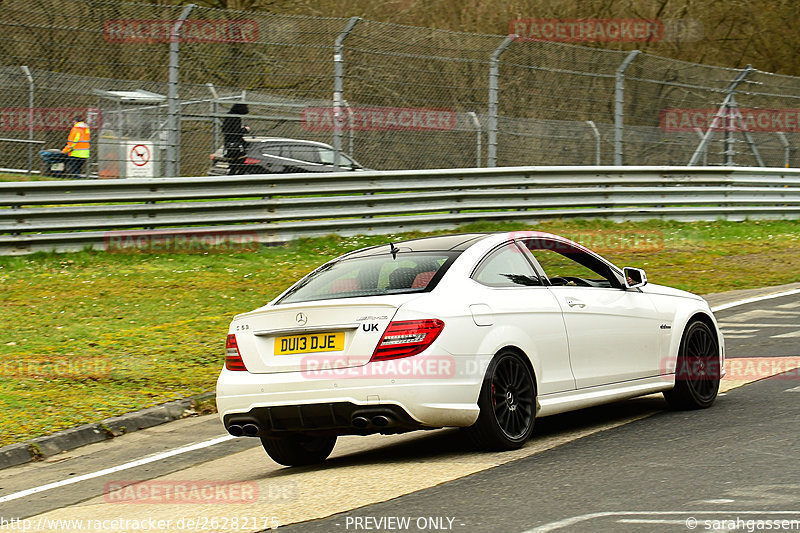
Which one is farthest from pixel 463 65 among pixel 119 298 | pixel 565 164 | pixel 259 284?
pixel 119 298

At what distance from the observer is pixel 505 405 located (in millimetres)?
7020

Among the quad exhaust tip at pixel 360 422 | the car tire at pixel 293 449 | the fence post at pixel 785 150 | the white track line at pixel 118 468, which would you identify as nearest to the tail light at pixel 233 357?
the car tire at pixel 293 449

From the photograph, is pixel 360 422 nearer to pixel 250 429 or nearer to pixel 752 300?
pixel 250 429

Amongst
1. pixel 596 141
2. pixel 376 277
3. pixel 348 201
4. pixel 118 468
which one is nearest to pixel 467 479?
pixel 376 277

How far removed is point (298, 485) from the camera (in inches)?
262

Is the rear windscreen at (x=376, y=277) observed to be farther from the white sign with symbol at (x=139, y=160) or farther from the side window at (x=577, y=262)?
the white sign with symbol at (x=139, y=160)

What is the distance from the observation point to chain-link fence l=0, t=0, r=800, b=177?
1547 cm

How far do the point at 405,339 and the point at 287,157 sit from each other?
11116 mm

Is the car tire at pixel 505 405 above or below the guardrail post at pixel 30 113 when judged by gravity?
below

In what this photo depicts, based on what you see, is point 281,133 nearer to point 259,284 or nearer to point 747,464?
point 259,284

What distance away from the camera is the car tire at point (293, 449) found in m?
7.49

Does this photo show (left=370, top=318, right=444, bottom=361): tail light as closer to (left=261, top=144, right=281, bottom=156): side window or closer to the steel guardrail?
the steel guardrail

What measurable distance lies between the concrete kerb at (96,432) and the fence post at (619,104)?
13.2m

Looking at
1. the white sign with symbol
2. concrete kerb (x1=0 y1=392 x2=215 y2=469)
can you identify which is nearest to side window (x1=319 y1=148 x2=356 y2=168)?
the white sign with symbol
